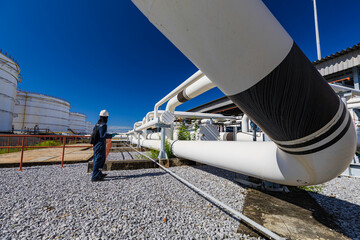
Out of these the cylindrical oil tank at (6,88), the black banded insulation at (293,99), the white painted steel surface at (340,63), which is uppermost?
the cylindrical oil tank at (6,88)

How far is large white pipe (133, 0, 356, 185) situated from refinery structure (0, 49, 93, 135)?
1941 cm

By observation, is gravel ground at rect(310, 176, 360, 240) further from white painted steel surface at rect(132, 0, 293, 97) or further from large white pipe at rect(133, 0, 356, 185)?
white painted steel surface at rect(132, 0, 293, 97)

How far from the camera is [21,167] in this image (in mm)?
3582

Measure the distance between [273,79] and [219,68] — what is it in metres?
0.22

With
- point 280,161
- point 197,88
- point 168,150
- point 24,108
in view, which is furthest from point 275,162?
point 24,108

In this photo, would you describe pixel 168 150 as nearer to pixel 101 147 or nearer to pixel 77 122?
pixel 101 147

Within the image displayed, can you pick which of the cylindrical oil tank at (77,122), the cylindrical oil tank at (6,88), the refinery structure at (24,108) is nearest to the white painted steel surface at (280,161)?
the refinery structure at (24,108)

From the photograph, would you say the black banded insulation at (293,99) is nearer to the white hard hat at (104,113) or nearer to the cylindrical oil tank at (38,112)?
the white hard hat at (104,113)

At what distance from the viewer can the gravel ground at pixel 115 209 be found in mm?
1321

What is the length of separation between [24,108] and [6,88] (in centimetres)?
1200

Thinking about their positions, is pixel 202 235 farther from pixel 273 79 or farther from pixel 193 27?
pixel 193 27

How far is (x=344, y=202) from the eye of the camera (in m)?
1.89

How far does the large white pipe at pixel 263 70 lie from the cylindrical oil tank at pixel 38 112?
120ft

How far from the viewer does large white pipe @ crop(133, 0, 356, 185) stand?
0.51 metres
